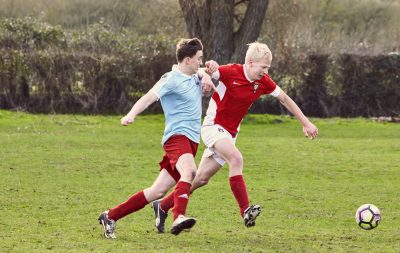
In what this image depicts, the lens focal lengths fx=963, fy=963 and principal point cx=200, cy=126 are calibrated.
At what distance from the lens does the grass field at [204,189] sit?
819 centimetres

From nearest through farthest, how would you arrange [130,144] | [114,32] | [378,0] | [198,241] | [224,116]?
[198,241] → [224,116] → [130,144] → [114,32] → [378,0]

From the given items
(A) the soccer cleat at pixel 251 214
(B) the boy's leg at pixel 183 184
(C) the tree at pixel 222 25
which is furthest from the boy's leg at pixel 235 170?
(C) the tree at pixel 222 25

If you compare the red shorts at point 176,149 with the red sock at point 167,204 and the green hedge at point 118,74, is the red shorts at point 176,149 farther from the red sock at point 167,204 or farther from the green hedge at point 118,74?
the green hedge at point 118,74

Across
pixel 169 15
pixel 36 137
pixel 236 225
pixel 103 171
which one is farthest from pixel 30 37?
pixel 236 225

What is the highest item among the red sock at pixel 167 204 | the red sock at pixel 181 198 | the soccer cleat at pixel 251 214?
the red sock at pixel 181 198

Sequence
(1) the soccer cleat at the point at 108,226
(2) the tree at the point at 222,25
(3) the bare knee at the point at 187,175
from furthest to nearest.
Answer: (2) the tree at the point at 222,25
(1) the soccer cleat at the point at 108,226
(3) the bare knee at the point at 187,175

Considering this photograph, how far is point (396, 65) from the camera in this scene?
25578 millimetres

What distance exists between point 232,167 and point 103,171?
17.9 ft

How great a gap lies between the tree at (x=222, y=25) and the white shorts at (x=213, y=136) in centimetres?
1463

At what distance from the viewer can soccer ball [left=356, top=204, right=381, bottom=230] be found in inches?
346

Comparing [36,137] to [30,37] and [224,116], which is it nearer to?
[30,37]

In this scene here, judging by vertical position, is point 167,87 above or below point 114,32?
above

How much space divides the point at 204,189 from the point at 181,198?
3924 millimetres

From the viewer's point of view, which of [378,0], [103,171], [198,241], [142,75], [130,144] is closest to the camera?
[198,241]
